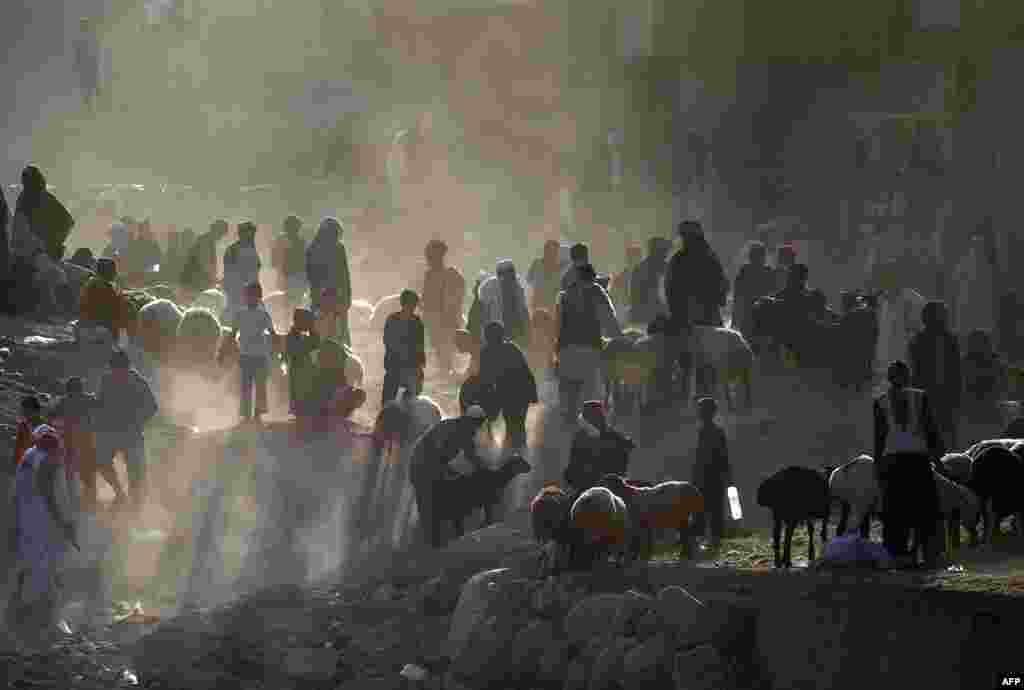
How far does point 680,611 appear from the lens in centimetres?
1230

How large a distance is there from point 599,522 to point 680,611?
0.94 metres

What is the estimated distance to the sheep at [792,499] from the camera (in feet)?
42.8

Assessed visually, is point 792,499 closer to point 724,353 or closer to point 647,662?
point 647,662

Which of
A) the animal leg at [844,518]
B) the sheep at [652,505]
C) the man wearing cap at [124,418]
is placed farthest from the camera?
the man wearing cap at [124,418]

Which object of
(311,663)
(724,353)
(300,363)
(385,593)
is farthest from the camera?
(300,363)

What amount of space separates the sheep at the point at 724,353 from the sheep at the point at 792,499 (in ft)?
14.3

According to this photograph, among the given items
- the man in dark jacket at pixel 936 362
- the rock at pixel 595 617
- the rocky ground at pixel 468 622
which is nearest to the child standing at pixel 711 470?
the rocky ground at pixel 468 622

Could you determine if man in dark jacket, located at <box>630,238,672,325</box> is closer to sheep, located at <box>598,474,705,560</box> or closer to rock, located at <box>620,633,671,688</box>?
sheep, located at <box>598,474,705,560</box>

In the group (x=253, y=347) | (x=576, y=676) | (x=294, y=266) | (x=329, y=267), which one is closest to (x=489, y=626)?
(x=576, y=676)

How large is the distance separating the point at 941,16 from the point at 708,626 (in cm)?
1679

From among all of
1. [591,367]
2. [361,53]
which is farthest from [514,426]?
[361,53]

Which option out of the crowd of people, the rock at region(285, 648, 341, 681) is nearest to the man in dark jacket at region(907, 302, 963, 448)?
the crowd of people

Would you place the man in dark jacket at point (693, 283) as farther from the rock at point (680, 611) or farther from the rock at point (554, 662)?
the rock at point (680, 611)

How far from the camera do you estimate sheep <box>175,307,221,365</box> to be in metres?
18.9
